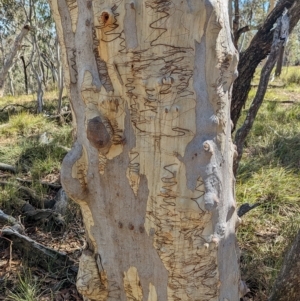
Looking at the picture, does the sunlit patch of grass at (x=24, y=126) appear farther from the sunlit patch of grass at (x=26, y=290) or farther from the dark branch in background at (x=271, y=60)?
the dark branch in background at (x=271, y=60)

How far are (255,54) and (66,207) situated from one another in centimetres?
191

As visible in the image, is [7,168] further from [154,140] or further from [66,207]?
[154,140]

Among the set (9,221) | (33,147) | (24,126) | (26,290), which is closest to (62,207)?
(9,221)

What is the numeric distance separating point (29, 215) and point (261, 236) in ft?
6.12

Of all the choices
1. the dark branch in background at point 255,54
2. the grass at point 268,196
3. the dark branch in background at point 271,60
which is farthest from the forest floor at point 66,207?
the dark branch in background at point 255,54

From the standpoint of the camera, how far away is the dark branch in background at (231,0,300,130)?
7.41ft

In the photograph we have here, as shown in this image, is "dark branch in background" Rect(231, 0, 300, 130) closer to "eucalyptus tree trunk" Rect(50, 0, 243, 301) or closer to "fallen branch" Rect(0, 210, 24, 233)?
"eucalyptus tree trunk" Rect(50, 0, 243, 301)

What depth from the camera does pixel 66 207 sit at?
119 inches

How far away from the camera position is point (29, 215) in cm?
296

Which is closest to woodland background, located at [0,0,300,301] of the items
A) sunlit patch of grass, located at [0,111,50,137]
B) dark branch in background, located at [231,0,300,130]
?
sunlit patch of grass, located at [0,111,50,137]

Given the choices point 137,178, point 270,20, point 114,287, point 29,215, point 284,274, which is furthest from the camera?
point 29,215

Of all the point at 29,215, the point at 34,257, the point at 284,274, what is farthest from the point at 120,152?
the point at 29,215

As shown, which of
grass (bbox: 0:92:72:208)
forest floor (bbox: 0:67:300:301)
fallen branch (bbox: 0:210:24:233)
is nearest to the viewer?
forest floor (bbox: 0:67:300:301)

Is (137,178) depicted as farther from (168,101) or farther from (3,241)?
(3,241)
